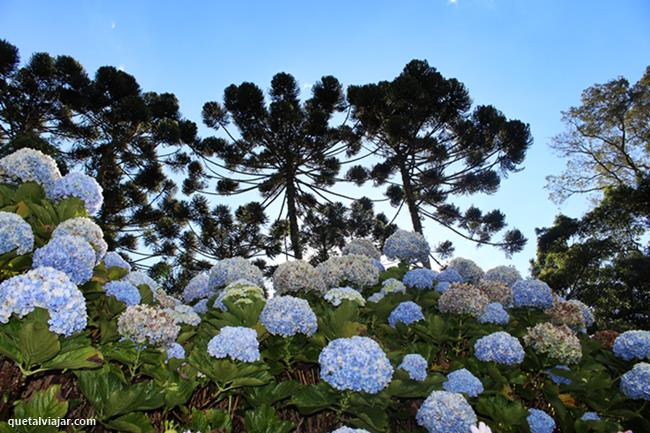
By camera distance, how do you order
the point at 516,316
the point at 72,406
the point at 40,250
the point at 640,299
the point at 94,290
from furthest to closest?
the point at 640,299 → the point at 516,316 → the point at 94,290 → the point at 40,250 → the point at 72,406

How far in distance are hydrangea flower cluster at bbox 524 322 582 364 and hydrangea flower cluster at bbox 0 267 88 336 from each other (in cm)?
243

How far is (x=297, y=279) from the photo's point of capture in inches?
113

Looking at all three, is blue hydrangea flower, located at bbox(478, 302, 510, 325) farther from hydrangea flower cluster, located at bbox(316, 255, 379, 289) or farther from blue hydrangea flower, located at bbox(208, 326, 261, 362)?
blue hydrangea flower, located at bbox(208, 326, 261, 362)

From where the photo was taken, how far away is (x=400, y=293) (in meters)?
3.11

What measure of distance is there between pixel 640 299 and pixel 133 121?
716 inches

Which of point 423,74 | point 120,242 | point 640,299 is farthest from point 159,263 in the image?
point 640,299

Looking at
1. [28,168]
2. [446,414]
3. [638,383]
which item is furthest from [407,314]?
[28,168]

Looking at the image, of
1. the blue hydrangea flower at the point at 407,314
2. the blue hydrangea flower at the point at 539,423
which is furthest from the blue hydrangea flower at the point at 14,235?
the blue hydrangea flower at the point at 539,423

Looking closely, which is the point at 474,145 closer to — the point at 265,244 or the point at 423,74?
the point at 423,74

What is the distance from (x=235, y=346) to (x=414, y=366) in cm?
91

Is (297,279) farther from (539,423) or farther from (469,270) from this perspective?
(469,270)

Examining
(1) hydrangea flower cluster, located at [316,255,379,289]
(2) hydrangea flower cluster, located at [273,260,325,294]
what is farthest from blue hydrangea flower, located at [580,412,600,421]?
(2) hydrangea flower cluster, located at [273,260,325,294]

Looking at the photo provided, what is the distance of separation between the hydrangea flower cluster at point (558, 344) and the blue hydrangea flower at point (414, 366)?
2.95 ft

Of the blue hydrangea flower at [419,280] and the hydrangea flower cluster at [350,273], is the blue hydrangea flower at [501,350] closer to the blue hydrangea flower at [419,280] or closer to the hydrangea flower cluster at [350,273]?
the blue hydrangea flower at [419,280]
